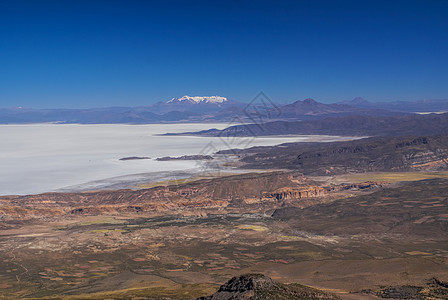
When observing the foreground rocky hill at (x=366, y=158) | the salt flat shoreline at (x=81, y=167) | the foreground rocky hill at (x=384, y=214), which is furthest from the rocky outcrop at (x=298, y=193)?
the salt flat shoreline at (x=81, y=167)

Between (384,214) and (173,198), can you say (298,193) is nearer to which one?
(384,214)

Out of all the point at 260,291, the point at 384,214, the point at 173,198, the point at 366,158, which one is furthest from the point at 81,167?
the point at 260,291

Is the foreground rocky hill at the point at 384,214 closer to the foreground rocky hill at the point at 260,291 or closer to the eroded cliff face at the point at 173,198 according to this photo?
the eroded cliff face at the point at 173,198

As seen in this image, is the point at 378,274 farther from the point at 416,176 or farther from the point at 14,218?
the point at 416,176

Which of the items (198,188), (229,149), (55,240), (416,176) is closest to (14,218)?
(55,240)

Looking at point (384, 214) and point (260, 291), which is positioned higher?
point (260, 291)
